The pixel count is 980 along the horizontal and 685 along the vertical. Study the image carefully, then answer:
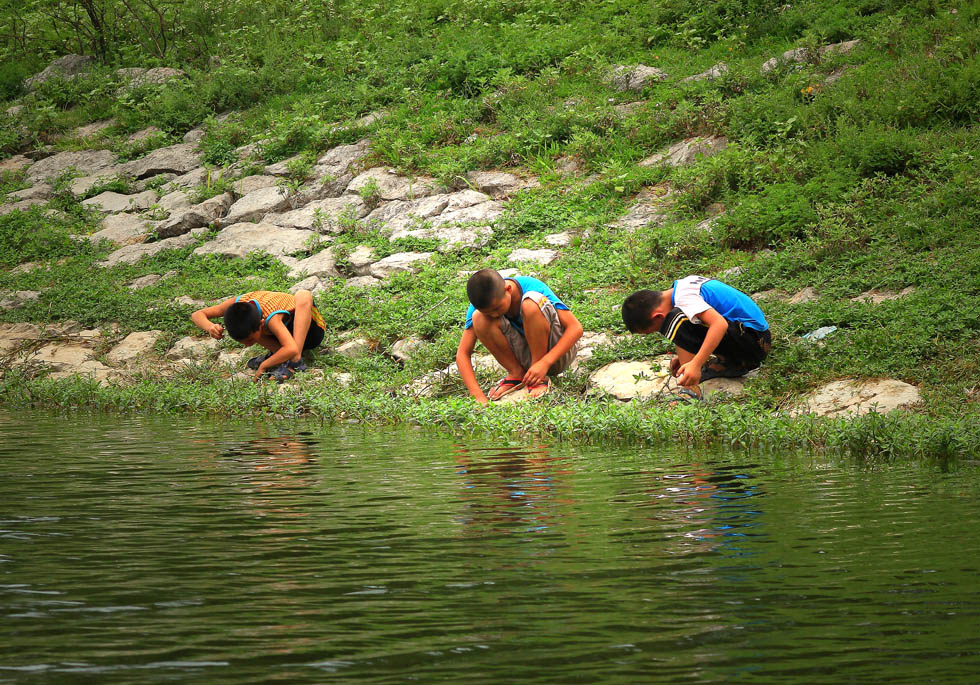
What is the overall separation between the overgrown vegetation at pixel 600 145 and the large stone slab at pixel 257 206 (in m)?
0.59

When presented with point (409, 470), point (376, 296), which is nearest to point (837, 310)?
point (409, 470)

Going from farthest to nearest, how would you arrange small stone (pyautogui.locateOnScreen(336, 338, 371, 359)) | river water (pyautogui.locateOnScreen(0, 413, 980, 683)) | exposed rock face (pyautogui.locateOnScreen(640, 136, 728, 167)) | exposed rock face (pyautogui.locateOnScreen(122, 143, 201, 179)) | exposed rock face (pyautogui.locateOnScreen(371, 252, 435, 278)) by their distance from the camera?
exposed rock face (pyautogui.locateOnScreen(122, 143, 201, 179)) → exposed rock face (pyautogui.locateOnScreen(640, 136, 728, 167)) → exposed rock face (pyautogui.locateOnScreen(371, 252, 435, 278)) → small stone (pyautogui.locateOnScreen(336, 338, 371, 359)) → river water (pyautogui.locateOnScreen(0, 413, 980, 683))

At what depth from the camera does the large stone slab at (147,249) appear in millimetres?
14633

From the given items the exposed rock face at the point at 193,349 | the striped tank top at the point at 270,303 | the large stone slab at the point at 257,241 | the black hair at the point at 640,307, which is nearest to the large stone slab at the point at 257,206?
the large stone slab at the point at 257,241

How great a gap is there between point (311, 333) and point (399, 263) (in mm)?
2311

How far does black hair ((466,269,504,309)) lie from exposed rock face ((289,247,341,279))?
5.27 m

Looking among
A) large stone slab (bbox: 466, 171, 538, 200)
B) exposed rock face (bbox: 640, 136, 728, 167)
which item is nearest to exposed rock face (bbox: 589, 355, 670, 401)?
exposed rock face (bbox: 640, 136, 728, 167)

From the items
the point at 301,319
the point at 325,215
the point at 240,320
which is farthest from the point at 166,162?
the point at 240,320

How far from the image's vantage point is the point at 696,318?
777cm

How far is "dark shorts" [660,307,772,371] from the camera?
311 inches

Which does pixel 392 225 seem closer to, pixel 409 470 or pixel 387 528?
pixel 409 470

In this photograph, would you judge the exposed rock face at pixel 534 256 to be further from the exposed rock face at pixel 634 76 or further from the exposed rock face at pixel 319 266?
the exposed rock face at pixel 634 76

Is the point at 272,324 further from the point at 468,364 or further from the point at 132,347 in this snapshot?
the point at 132,347

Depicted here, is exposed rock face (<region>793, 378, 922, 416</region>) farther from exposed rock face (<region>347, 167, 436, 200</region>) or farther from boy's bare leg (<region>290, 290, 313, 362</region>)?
exposed rock face (<region>347, 167, 436, 200</region>)
